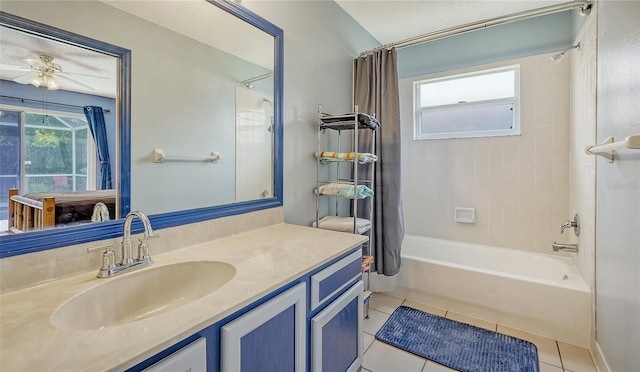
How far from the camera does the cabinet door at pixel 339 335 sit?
44.0 inches

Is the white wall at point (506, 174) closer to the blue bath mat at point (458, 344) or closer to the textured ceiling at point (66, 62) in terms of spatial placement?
the blue bath mat at point (458, 344)

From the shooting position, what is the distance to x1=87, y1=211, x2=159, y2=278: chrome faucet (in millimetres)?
943

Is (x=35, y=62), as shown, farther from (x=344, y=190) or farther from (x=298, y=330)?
(x=344, y=190)

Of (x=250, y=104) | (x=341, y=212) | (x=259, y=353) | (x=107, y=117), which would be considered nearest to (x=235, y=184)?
(x=250, y=104)

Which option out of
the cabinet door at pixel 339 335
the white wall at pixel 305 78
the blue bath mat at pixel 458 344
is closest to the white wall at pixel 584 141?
the blue bath mat at pixel 458 344

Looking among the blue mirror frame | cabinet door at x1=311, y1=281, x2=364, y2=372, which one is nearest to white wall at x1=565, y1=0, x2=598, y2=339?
cabinet door at x1=311, y1=281, x2=364, y2=372

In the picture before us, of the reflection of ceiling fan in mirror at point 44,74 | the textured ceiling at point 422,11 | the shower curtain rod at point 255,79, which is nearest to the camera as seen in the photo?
the reflection of ceiling fan in mirror at point 44,74

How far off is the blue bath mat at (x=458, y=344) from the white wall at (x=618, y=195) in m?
0.42

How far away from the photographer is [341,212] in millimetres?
2426

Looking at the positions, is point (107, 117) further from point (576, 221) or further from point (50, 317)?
point (576, 221)

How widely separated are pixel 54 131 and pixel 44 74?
0.58 ft

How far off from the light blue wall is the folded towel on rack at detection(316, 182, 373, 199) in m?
1.83

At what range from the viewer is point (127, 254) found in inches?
39.6

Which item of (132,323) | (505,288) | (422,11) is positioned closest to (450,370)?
(505,288)
